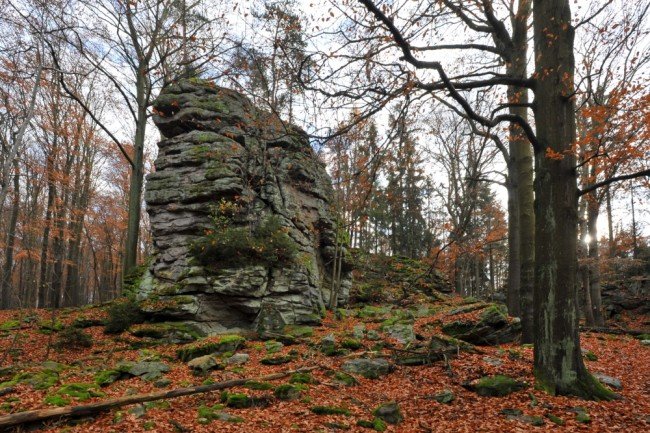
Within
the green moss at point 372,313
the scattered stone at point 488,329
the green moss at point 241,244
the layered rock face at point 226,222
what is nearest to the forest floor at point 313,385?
the scattered stone at point 488,329

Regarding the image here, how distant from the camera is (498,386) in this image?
6039 millimetres

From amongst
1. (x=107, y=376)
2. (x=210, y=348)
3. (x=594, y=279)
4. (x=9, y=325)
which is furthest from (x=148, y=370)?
(x=594, y=279)

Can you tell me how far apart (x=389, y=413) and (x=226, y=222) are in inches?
374

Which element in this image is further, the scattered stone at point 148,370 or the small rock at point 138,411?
the scattered stone at point 148,370

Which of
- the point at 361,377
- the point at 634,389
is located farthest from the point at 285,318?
the point at 634,389

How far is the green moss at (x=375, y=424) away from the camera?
5104 millimetres

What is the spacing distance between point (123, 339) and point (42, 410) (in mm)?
5762

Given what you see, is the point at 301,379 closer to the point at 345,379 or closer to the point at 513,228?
the point at 345,379

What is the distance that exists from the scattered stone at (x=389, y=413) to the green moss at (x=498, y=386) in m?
1.64

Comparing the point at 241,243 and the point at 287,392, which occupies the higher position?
the point at 241,243

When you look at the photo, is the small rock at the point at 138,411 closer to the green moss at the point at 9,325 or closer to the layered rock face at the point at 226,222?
the layered rock face at the point at 226,222

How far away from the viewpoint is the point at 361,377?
7.42m

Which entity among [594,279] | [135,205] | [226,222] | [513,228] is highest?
[135,205]

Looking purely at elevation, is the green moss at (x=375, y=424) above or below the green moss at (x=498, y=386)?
below
